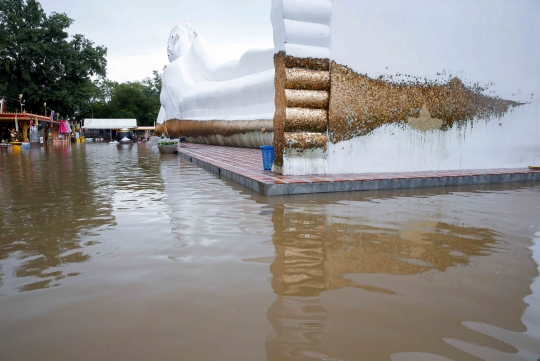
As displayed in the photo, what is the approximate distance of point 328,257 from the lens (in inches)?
108

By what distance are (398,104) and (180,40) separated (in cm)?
1921

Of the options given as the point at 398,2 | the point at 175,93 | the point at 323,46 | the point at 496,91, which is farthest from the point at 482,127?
the point at 175,93

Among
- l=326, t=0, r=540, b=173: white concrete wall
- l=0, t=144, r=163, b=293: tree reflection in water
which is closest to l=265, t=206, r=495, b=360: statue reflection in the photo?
l=0, t=144, r=163, b=293: tree reflection in water

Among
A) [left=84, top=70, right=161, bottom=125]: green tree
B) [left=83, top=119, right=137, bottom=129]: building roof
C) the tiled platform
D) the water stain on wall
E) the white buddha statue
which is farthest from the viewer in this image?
[left=84, top=70, right=161, bottom=125]: green tree

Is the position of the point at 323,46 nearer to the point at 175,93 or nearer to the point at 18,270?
the point at 18,270

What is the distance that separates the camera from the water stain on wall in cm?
608

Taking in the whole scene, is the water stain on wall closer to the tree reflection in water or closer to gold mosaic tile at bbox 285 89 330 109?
gold mosaic tile at bbox 285 89 330 109

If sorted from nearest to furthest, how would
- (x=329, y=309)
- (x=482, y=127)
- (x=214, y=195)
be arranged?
(x=329, y=309) → (x=214, y=195) → (x=482, y=127)

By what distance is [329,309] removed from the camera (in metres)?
1.98

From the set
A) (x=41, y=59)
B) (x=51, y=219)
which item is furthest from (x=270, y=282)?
(x=41, y=59)

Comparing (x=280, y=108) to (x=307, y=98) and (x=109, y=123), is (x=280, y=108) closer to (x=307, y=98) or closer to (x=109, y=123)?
(x=307, y=98)

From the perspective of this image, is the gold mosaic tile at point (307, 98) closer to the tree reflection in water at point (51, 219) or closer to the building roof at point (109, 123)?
the tree reflection in water at point (51, 219)

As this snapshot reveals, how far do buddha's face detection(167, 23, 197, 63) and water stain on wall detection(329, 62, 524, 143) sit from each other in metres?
18.6

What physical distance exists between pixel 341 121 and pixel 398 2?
2.10m
